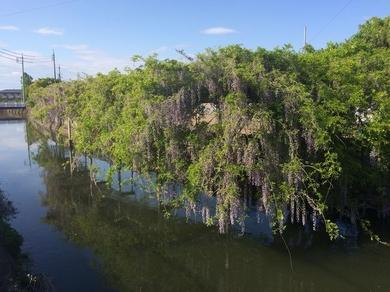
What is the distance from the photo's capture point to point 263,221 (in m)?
17.0

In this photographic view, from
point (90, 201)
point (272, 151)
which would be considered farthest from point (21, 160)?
point (272, 151)

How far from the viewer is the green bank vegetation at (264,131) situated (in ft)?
41.1

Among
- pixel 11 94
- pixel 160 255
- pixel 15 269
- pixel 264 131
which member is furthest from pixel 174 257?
pixel 11 94

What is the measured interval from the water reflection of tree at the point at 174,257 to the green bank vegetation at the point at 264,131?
3.72 ft

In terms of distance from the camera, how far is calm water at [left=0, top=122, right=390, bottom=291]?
12305 millimetres

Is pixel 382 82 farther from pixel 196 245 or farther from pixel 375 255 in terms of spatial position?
pixel 196 245

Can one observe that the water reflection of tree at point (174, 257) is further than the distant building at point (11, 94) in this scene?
No

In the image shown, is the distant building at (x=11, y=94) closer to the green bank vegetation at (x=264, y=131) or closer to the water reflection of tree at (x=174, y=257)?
the water reflection of tree at (x=174, y=257)

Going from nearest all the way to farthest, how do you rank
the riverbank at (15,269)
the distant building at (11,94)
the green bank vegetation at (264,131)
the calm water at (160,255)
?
1. the riverbank at (15,269)
2. the calm water at (160,255)
3. the green bank vegetation at (264,131)
4. the distant building at (11,94)

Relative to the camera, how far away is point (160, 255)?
557 inches

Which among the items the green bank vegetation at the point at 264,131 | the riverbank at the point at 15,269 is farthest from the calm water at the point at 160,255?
the green bank vegetation at the point at 264,131

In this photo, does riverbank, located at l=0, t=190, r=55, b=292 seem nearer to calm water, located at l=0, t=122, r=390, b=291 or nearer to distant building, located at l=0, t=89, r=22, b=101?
calm water, located at l=0, t=122, r=390, b=291

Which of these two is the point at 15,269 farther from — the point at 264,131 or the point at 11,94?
→ the point at 11,94

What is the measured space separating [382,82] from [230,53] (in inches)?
192
